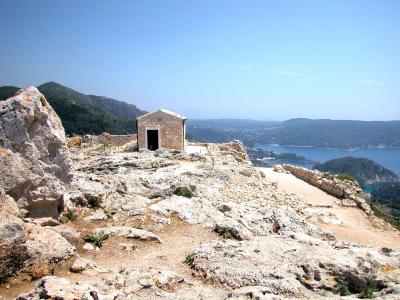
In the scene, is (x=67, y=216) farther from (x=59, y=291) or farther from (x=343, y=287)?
(x=343, y=287)

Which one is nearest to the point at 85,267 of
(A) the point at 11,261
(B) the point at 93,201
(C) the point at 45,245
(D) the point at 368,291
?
(C) the point at 45,245

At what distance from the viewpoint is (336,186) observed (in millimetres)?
28781

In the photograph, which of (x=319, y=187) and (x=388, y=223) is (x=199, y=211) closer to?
(x=388, y=223)

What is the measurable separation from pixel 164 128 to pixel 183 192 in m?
16.2

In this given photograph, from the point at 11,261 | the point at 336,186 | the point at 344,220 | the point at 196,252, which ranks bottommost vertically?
the point at 344,220

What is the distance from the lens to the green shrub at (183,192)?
1631 centimetres

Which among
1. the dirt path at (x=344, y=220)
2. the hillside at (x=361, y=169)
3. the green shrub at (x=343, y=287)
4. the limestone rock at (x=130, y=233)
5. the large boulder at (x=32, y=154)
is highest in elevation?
the large boulder at (x=32, y=154)

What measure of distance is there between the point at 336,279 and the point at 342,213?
52.8 feet

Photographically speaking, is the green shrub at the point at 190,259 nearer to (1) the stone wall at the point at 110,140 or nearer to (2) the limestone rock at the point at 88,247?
(2) the limestone rock at the point at 88,247

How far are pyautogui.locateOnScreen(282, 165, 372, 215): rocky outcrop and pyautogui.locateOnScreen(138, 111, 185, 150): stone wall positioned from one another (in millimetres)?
11767

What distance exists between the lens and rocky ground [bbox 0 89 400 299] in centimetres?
737

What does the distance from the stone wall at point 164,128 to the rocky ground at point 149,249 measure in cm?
1637

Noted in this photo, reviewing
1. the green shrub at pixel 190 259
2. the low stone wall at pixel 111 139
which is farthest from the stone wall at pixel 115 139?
the green shrub at pixel 190 259

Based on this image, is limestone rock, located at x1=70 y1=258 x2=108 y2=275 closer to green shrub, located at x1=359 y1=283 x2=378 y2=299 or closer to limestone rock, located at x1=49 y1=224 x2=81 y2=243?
limestone rock, located at x1=49 y1=224 x2=81 y2=243
